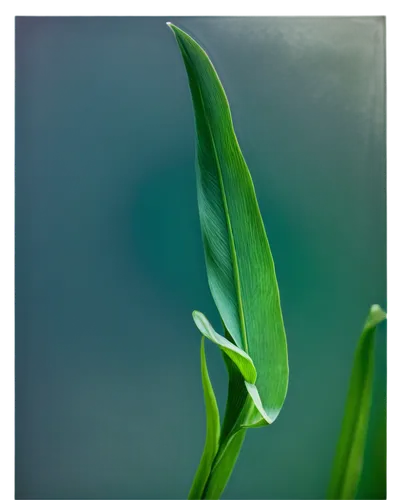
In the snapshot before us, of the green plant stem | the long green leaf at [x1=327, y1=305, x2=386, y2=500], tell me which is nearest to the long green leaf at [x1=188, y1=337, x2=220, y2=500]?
the green plant stem

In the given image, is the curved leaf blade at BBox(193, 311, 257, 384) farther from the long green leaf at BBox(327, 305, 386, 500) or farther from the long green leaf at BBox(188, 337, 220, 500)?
the long green leaf at BBox(327, 305, 386, 500)

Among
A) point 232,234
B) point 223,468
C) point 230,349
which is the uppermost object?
point 232,234

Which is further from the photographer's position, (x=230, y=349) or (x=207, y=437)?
(x=207, y=437)

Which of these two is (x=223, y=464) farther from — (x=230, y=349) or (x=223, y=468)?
(x=230, y=349)

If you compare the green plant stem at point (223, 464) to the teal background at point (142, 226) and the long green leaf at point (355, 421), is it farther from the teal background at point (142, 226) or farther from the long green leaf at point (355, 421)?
the long green leaf at point (355, 421)

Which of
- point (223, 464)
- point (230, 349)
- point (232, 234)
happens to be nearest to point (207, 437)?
point (223, 464)

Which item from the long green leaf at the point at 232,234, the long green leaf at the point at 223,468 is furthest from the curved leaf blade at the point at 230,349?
the long green leaf at the point at 223,468
